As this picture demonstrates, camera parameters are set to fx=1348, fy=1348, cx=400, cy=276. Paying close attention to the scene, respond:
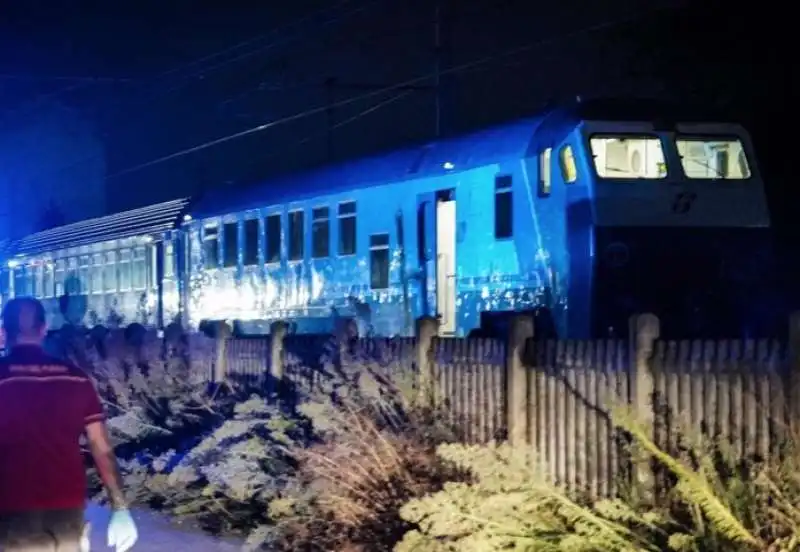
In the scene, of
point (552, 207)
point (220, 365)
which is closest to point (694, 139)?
point (552, 207)

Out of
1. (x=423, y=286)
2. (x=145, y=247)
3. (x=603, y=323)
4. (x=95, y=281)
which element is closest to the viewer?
(x=603, y=323)

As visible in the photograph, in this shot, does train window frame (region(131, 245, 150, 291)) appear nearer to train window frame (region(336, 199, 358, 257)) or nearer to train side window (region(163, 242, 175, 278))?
train side window (region(163, 242, 175, 278))

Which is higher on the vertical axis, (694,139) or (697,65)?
(697,65)

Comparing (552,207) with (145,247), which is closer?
(552,207)

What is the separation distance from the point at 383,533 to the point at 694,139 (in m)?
8.29

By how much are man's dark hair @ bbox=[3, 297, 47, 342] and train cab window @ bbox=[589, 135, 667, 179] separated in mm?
10025

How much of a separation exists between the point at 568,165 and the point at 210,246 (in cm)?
1090

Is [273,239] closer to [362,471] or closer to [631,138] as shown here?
[631,138]

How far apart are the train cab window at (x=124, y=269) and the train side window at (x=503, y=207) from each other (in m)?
14.3

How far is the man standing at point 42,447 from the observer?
582cm

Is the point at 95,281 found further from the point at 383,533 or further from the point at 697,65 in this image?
Answer: the point at 383,533

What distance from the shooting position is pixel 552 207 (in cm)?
1530

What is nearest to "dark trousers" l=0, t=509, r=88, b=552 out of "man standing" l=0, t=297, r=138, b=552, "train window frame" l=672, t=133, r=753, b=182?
"man standing" l=0, t=297, r=138, b=552

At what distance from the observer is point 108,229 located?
101 feet
